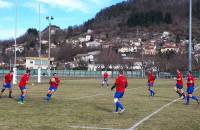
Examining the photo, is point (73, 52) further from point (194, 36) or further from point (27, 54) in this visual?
point (194, 36)

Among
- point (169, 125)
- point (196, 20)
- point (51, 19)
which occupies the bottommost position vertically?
point (169, 125)

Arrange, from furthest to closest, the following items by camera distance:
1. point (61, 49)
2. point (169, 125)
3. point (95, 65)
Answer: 1. point (61, 49)
2. point (95, 65)
3. point (169, 125)

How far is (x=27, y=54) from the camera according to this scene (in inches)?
6949

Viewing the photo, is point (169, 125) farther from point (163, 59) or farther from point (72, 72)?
point (163, 59)

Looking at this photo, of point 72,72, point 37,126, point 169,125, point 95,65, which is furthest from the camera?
Answer: point 95,65

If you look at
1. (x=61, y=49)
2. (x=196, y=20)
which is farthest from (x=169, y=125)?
(x=196, y=20)

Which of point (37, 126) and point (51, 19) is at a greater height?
point (51, 19)

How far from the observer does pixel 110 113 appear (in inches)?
712

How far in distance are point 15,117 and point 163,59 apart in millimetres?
119189

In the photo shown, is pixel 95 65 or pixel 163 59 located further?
pixel 95 65

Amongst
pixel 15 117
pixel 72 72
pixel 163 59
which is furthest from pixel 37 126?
pixel 163 59

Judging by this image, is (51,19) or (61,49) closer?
(51,19)

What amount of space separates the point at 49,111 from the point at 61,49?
154410mm

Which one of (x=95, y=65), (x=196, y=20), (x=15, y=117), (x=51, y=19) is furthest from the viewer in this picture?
(x=196, y=20)
